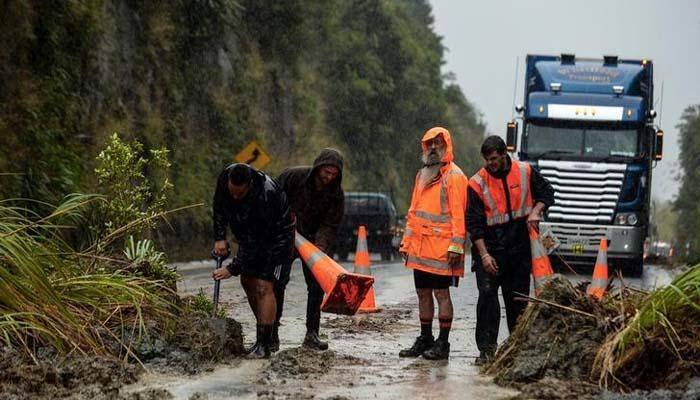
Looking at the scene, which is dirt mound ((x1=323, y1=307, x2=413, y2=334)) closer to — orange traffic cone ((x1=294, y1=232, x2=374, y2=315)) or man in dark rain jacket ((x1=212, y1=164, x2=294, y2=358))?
orange traffic cone ((x1=294, y1=232, x2=374, y2=315))

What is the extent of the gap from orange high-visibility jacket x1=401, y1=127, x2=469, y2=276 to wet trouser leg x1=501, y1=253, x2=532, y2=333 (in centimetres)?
36

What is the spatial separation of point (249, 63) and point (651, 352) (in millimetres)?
29565

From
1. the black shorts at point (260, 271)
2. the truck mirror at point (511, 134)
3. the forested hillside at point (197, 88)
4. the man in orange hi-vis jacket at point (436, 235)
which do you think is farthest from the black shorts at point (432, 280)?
the truck mirror at point (511, 134)

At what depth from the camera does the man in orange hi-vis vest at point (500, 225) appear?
8.89m

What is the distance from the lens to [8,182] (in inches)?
663

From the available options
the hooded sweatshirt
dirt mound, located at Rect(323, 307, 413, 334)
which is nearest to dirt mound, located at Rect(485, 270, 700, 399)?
the hooded sweatshirt

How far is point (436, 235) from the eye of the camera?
8977 mm

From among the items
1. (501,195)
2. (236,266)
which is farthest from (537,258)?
(236,266)

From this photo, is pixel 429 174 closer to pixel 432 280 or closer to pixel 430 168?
pixel 430 168

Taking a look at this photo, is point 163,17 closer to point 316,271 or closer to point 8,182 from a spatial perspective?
point 8,182

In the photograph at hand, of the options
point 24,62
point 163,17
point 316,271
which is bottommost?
point 316,271

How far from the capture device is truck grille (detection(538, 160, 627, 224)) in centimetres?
2139

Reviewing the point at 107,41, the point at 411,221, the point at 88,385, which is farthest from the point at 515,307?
the point at 107,41

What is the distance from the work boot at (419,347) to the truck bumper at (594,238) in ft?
41.6
